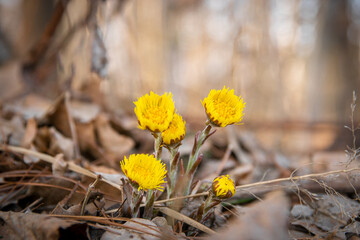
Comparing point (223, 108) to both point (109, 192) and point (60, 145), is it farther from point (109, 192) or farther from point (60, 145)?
point (60, 145)

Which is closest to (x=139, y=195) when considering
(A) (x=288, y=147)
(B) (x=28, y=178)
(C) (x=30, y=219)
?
(C) (x=30, y=219)

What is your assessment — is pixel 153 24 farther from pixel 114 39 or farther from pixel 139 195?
pixel 139 195

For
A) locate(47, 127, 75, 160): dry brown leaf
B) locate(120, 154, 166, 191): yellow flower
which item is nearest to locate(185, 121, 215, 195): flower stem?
locate(120, 154, 166, 191): yellow flower

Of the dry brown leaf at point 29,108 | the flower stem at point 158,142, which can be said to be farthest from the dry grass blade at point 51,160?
the dry brown leaf at point 29,108

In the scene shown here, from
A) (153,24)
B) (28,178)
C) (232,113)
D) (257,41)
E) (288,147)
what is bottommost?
(288,147)

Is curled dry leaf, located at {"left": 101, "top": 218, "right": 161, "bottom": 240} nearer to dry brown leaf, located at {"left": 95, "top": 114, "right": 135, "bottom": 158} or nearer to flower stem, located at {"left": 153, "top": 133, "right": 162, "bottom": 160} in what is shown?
flower stem, located at {"left": 153, "top": 133, "right": 162, "bottom": 160}

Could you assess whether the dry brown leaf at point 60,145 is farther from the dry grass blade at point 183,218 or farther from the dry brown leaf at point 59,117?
the dry grass blade at point 183,218
